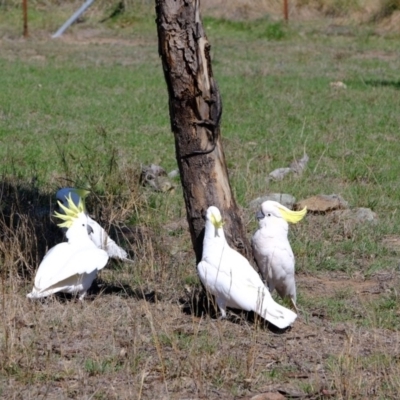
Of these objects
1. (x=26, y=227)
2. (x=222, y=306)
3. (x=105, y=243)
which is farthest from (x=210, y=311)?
(x=26, y=227)

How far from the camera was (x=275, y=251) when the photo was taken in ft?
16.8

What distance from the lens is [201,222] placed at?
17.0 feet

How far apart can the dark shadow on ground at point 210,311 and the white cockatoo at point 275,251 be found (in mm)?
306

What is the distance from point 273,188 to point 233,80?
554 cm

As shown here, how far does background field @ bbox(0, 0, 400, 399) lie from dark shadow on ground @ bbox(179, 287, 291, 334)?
2 cm

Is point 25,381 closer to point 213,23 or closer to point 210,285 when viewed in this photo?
point 210,285

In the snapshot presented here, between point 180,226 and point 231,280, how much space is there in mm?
2147

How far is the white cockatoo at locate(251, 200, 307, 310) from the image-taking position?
5113mm

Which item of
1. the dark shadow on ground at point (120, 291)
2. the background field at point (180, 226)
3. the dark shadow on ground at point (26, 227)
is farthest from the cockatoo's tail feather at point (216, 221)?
the dark shadow on ground at point (26, 227)

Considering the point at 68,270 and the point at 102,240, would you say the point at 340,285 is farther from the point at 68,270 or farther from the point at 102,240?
the point at 68,270

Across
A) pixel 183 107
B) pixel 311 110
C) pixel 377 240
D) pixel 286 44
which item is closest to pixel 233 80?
pixel 311 110

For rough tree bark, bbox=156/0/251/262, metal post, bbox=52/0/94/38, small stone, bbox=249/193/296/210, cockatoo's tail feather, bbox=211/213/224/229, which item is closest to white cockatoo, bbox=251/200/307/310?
rough tree bark, bbox=156/0/251/262

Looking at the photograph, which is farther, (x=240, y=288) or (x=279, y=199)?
(x=279, y=199)

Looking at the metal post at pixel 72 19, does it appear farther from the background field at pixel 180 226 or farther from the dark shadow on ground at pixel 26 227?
the dark shadow on ground at pixel 26 227
